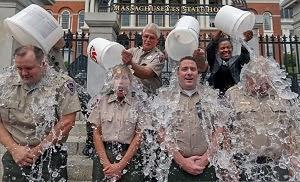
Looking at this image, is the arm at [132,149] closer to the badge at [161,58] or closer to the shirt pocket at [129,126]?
the shirt pocket at [129,126]

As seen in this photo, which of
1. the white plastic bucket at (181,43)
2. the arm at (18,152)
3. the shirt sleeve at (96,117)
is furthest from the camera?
the white plastic bucket at (181,43)

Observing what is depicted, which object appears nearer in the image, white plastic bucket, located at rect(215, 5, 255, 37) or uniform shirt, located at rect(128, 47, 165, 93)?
uniform shirt, located at rect(128, 47, 165, 93)

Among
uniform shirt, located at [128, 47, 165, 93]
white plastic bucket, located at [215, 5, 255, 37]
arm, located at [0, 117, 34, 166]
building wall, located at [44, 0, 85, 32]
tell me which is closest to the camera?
arm, located at [0, 117, 34, 166]

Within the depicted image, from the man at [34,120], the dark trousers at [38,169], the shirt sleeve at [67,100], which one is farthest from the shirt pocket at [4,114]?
the shirt sleeve at [67,100]

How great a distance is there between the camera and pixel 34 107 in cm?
353

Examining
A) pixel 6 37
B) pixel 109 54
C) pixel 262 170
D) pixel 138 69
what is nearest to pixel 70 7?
pixel 6 37

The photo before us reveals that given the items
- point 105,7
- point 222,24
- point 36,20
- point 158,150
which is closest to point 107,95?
point 158,150

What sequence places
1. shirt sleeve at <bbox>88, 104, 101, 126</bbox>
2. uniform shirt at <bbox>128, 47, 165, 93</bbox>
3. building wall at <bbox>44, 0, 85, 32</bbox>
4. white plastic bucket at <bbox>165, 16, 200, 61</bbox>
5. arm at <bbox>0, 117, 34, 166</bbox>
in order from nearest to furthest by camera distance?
arm at <bbox>0, 117, 34, 166</bbox>
shirt sleeve at <bbox>88, 104, 101, 126</bbox>
uniform shirt at <bbox>128, 47, 165, 93</bbox>
white plastic bucket at <bbox>165, 16, 200, 61</bbox>
building wall at <bbox>44, 0, 85, 32</bbox>

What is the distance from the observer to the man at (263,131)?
11.6 feet

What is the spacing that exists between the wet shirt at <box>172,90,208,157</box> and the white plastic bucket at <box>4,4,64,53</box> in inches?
72.9

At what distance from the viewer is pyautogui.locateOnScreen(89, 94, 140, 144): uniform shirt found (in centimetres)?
367

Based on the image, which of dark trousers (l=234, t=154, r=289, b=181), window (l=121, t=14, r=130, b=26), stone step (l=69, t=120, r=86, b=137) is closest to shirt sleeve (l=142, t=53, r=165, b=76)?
dark trousers (l=234, t=154, r=289, b=181)

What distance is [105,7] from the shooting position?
11781 mm

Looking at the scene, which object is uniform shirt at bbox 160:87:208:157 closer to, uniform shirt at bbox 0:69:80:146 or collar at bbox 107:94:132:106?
collar at bbox 107:94:132:106
